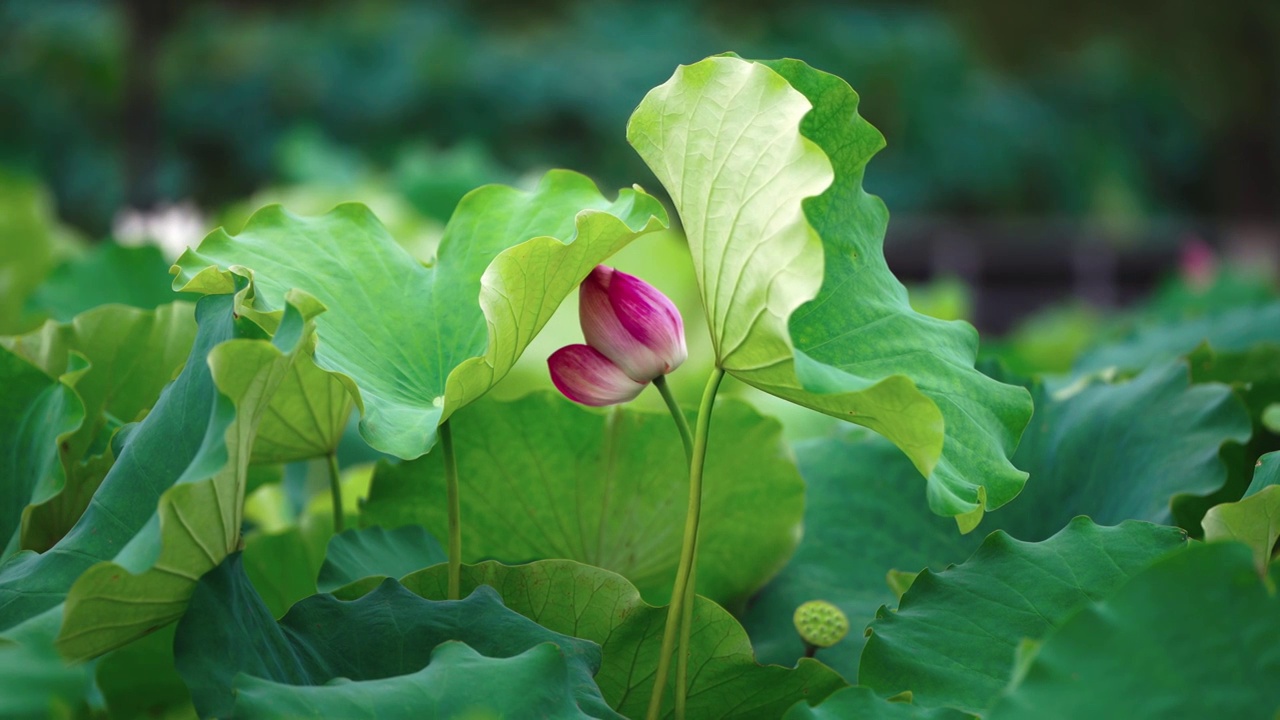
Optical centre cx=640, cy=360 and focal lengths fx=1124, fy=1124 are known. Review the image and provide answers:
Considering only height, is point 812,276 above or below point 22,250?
above

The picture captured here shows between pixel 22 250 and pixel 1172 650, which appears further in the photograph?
pixel 22 250

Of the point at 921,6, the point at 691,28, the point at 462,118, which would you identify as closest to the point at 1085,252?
the point at 691,28

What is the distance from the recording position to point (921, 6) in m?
9.23

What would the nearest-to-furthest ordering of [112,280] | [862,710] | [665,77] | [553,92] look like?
[862,710] < [112,280] < [665,77] < [553,92]

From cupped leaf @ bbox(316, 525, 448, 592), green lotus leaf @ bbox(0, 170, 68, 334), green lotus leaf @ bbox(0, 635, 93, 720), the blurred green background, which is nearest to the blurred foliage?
the blurred green background

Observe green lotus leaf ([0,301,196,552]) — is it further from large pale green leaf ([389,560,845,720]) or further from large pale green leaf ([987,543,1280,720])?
large pale green leaf ([987,543,1280,720])

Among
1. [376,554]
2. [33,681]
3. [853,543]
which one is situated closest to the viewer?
[33,681]

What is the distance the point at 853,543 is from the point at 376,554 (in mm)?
266

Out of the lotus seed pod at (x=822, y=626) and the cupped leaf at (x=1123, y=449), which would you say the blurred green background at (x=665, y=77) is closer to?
the cupped leaf at (x=1123, y=449)

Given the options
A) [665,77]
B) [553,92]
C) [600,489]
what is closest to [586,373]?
[600,489]

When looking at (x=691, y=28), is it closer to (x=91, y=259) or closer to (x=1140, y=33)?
(x=1140, y=33)

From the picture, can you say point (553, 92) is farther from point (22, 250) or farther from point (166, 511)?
point (166, 511)

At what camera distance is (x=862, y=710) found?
0.38m

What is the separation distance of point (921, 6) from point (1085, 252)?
4122mm
